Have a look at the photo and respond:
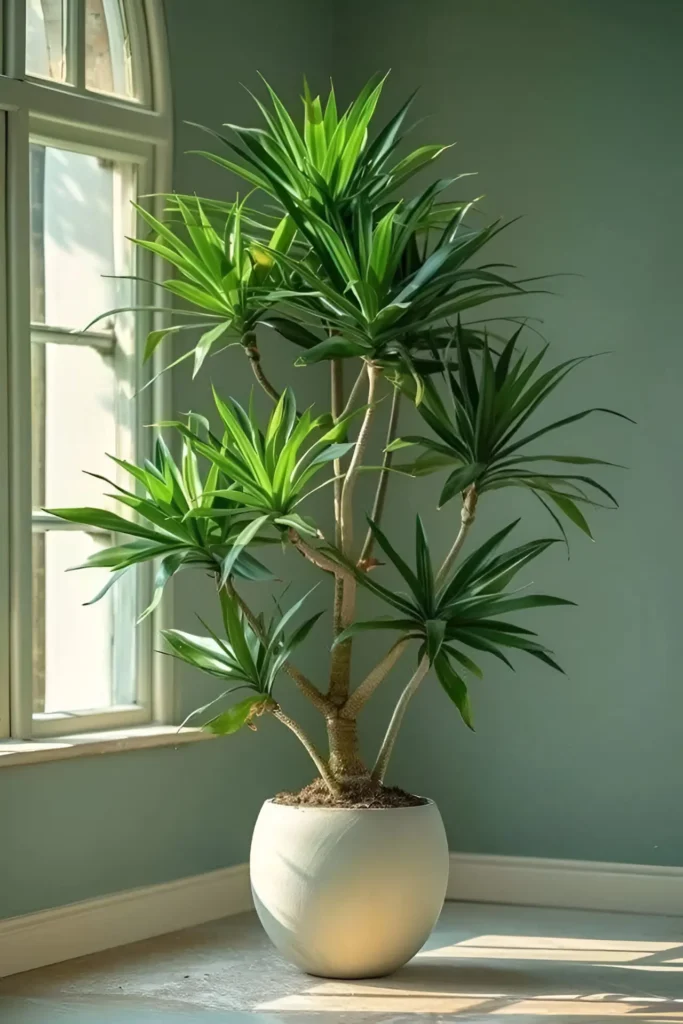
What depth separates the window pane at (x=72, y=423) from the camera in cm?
375

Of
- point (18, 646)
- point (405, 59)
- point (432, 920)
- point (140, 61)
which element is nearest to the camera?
point (432, 920)

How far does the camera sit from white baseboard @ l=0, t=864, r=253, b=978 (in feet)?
11.4

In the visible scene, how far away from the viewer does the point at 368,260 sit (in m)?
3.23

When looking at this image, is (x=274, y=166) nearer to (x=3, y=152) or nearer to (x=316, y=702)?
(x=3, y=152)

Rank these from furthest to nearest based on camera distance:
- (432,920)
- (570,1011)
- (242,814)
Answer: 1. (242,814)
2. (432,920)
3. (570,1011)

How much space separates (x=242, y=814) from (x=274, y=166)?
1931 millimetres

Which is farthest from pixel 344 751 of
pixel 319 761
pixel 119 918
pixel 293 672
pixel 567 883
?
pixel 567 883

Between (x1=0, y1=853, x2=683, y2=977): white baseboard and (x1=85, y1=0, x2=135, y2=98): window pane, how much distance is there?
2220 millimetres

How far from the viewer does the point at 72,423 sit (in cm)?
384

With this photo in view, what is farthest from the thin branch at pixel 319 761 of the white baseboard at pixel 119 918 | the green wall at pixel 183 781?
the white baseboard at pixel 119 918

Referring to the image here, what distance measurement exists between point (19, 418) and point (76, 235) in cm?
59

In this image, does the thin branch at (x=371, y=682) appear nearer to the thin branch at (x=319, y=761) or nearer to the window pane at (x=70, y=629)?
the thin branch at (x=319, y=761)

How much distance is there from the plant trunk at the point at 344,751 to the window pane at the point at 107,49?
1854 millimetres

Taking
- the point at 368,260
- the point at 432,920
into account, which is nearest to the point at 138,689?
the point at 432,920
